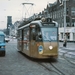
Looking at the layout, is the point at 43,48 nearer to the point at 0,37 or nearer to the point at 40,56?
the point at 40,56

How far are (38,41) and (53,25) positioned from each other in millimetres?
1596

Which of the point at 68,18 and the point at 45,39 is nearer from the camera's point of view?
the point at 45,39

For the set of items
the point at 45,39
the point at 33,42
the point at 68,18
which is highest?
the point at 68,18

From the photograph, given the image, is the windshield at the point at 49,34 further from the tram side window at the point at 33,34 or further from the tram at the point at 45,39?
the tram side window at the point at 33,34

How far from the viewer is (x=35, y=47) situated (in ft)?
58.1

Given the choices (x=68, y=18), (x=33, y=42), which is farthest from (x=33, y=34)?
(x=68, y=18)

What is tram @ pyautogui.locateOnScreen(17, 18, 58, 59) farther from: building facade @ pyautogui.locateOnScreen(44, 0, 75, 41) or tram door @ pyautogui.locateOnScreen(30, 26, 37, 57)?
building facade @ pyautogui.locateOnScreen(44, 0, 75, 41)

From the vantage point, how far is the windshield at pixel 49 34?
679 inches

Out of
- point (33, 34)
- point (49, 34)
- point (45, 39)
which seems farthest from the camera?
point (33, 34)

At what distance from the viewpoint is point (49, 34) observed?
17.3 m

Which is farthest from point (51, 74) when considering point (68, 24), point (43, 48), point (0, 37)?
point (68, 24)

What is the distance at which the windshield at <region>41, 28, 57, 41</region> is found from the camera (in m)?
17.2

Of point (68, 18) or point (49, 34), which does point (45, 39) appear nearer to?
point (49, 34)

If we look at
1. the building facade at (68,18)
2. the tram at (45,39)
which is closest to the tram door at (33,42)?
the tram at (45,39)
